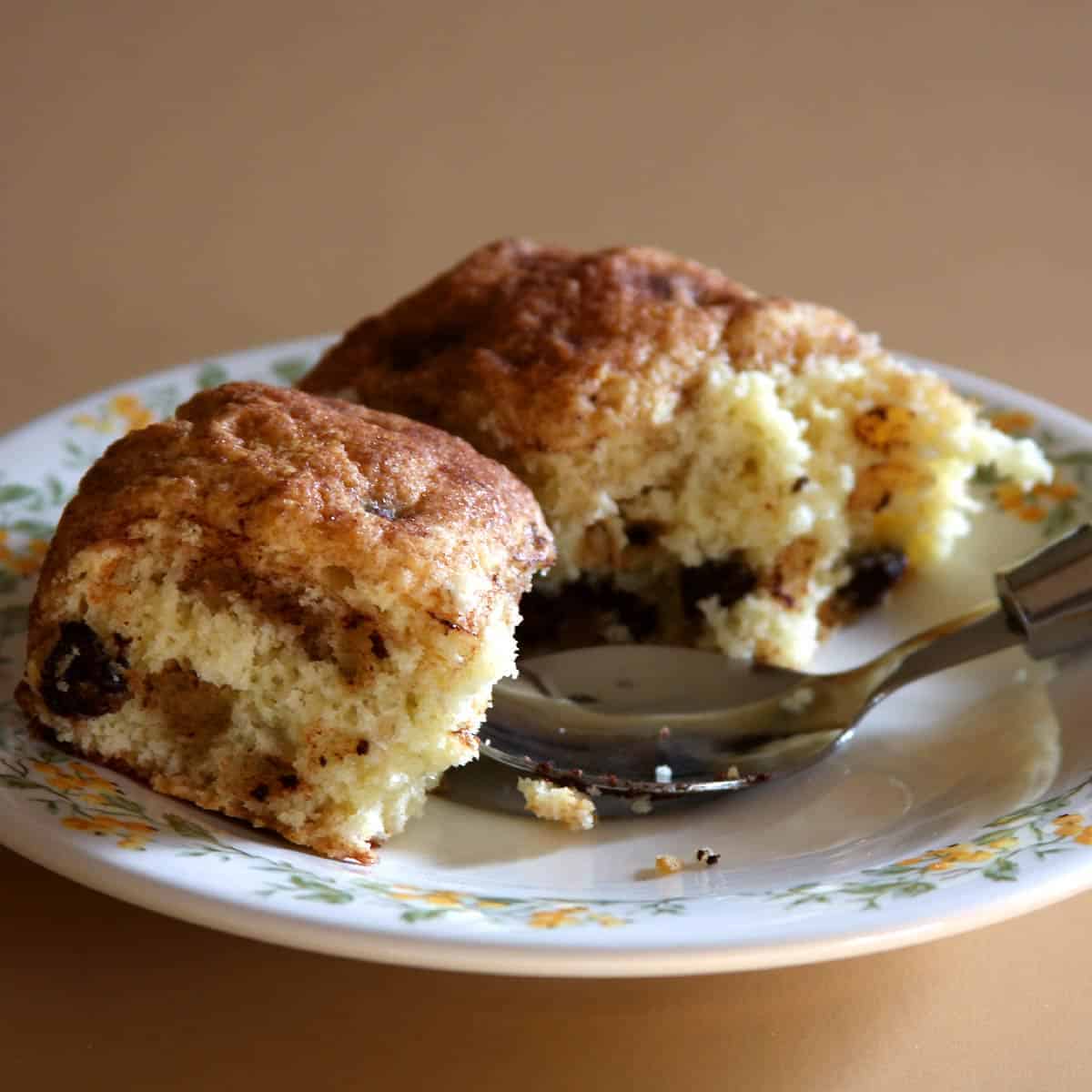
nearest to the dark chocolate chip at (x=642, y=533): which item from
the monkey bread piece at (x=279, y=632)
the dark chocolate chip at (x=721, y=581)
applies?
the dark chocolate chip at (x=721, y=581)

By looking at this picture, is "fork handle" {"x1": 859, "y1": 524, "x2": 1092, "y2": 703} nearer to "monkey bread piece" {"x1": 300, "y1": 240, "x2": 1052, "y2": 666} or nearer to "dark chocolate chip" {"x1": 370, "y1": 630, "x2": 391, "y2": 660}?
"monkey bread piece" {"x1": 300, "y1": 240, "x2": 1052, "y2": 666}

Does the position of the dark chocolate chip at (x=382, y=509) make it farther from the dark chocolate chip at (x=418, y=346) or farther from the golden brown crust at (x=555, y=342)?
the dark chocolate chip at (x=418, y=346)

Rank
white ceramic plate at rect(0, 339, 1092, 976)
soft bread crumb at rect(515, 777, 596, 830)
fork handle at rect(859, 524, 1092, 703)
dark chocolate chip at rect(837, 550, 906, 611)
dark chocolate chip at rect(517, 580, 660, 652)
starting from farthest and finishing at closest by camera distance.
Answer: dark chocolate chip at rect(837, 550, 906, 611) < dark chocolate chip at rect(517, 580, 660, 652) < fork handle at rect(859, 524, 1092, 703) < soft bread crumb at rect(515, 777, 596, 830) < white ceramic plate at rect(0, 339, 1092, 976)

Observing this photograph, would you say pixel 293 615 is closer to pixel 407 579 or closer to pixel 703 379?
pixel 407 579

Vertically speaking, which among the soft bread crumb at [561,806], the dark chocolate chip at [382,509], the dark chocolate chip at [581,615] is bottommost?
the soft bread crumb at [561,806]

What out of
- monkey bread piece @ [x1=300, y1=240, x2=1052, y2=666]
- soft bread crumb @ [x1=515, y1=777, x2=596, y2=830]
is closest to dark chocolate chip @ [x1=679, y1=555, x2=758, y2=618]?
monkey bread piece @ [x1=300, y1=240, x2=1052, y2=666]

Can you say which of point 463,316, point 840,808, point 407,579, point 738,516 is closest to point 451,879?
point 407,579
